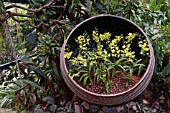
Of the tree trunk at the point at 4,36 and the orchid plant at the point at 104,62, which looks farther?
the orchid plant at the point at 104,62

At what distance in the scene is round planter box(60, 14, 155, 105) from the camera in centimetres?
131

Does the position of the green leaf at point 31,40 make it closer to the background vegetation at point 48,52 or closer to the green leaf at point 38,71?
the background vegetation at point 48,52

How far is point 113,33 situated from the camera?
1689 millimetres

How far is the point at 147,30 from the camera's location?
171cm

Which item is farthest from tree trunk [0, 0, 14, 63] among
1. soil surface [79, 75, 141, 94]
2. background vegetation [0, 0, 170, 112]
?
soil surface [79, 75, 141, 94]

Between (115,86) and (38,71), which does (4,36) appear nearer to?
(38,71)

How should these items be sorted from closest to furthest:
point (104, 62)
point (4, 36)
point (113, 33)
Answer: point (4, 36)
point (104, 62)
point (113, 33)

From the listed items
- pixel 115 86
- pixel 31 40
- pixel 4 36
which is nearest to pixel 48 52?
pixel 31 40

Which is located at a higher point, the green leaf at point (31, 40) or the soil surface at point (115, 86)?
the green leaf at point (31, 40)

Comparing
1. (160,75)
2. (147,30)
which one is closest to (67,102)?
(160,75)

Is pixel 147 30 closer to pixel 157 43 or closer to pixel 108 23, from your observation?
pixel 157 43

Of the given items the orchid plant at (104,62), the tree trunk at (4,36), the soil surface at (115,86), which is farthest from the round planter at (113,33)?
the tree trunk at (4,36)

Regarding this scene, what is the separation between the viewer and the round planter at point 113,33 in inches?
51.4

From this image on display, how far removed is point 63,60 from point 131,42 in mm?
482
